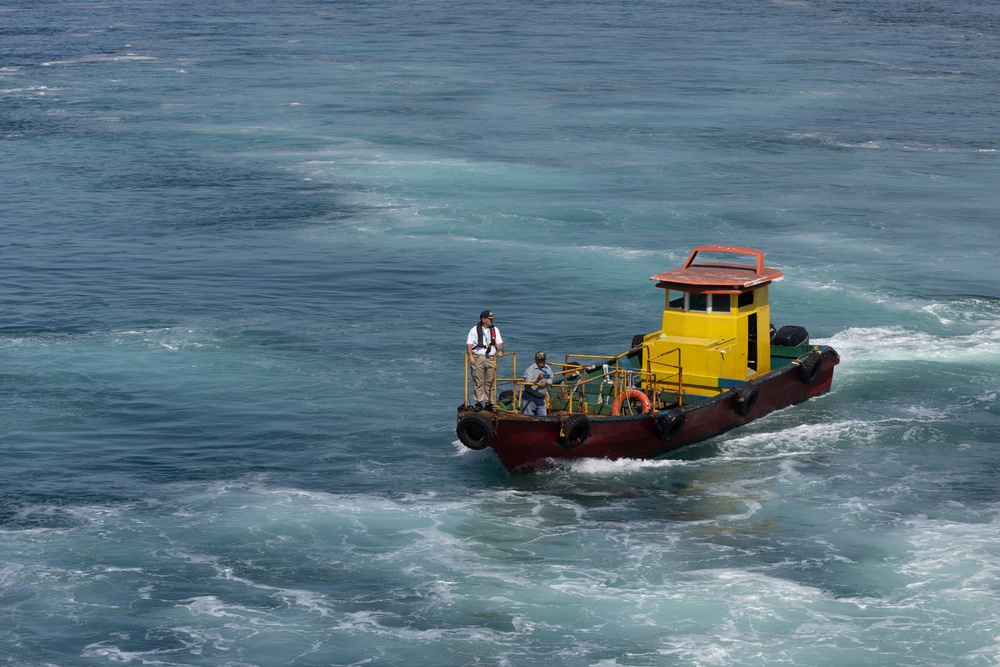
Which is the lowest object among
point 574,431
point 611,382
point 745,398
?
point 574,431

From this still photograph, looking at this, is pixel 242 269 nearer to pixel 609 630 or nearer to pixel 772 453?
pixel 772 453

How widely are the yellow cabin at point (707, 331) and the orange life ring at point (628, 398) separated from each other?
1.61 m

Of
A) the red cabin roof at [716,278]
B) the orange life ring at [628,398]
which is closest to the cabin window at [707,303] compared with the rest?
the red cabin roof at [716,278]

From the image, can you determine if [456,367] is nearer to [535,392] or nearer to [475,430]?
[535,392]

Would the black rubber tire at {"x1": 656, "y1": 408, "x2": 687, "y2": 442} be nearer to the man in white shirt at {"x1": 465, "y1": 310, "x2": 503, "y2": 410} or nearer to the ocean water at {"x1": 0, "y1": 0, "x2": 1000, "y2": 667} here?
the ocean water at {"x1": 0, "y1": 0, "x2": 1000, "y2": 667}

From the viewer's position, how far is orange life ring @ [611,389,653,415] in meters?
26.6

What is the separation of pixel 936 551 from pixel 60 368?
19024 millimetres

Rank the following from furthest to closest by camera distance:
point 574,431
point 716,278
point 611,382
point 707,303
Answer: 1. point 716,278
2. point 707,303
3. point 611,382
4. point 574,431

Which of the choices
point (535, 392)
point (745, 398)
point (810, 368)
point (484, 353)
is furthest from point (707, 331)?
point (484, 353)

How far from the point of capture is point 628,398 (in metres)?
26.8

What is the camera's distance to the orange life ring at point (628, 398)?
2656 centimetres

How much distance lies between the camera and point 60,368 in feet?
107

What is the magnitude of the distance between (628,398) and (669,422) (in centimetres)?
94

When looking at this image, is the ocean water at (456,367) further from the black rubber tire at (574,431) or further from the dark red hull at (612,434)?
the black rubber tire at (574,431)
